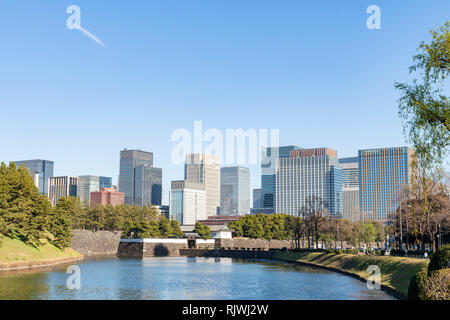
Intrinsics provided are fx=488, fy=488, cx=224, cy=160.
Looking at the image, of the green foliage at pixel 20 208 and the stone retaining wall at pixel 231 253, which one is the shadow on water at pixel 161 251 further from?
the green foliage at pixel 20 208

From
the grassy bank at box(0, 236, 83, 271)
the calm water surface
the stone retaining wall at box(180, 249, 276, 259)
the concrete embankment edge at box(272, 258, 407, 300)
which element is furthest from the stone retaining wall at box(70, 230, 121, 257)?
the calm water surface

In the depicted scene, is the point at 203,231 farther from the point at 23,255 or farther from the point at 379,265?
the point at 379,265

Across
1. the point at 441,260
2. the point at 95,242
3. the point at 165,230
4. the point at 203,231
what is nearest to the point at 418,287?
the point at 441,260

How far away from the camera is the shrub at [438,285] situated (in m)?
30.5

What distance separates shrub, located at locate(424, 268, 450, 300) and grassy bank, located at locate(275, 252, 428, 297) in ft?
54.5

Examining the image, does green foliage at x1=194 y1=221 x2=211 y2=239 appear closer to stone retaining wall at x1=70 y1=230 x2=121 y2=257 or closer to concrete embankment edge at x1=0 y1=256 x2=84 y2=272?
stone retaining wall at x1=70 y1=230 x2=121 y2=257

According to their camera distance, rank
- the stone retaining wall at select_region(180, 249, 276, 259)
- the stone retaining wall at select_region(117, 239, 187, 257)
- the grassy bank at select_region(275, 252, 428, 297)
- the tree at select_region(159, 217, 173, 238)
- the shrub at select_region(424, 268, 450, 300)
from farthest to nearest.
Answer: the tree at select_region(159, 217, 173, 238), the stone retaining wall at select_region(117, 239, 187, 257), the stone retaining wall at select_region(180, 249, 276, 259), the grassy bank at select_region(275, 252, 428, 297), the shrub at select_region(424, 268, 450, 300)

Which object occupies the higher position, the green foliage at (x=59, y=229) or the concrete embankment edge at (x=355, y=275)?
the green foliage at (x=59, y=229)

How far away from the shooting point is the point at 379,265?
7025 centimetres

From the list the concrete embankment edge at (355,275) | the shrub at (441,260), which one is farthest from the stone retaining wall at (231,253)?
the shrub at (441,260)

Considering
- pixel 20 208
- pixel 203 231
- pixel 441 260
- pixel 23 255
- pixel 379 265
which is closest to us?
pixel 441 260

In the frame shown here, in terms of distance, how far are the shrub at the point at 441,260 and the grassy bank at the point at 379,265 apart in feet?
51.3

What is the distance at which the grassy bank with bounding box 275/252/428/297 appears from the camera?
55719 millimetres

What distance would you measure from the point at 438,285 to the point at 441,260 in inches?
89.0
